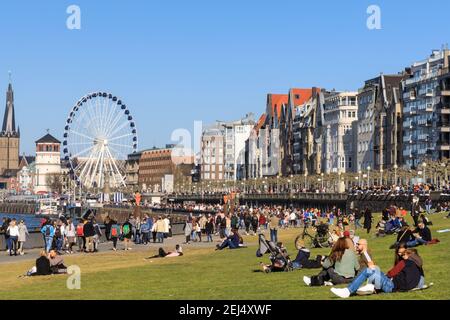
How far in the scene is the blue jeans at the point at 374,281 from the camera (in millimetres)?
23184

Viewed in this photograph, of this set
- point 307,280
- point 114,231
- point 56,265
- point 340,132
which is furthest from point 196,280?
point 340,132

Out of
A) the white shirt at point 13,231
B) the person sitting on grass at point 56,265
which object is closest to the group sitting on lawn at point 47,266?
the person sitting on grass at point 56,265

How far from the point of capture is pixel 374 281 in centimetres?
2347

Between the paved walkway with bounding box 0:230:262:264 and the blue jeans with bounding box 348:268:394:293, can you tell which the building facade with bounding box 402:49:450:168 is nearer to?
the paved walkway with bounding box 0:230:262:264

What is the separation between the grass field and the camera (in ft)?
82.7

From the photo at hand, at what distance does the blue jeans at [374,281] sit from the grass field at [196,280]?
278mm

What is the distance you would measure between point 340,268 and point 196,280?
17.9 ft

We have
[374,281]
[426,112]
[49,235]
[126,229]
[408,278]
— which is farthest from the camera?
[426,112]

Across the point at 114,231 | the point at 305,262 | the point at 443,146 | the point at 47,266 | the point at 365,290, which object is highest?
the point at 443,146

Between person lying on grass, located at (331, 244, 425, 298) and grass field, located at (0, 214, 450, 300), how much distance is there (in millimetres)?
270

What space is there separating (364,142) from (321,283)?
149 meters

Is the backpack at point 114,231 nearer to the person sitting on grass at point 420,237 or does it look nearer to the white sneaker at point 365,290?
the person sitting on grass at point 420,237

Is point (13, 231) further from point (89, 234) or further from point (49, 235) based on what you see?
point (89, 234)

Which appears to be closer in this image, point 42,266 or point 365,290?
point 365,290
